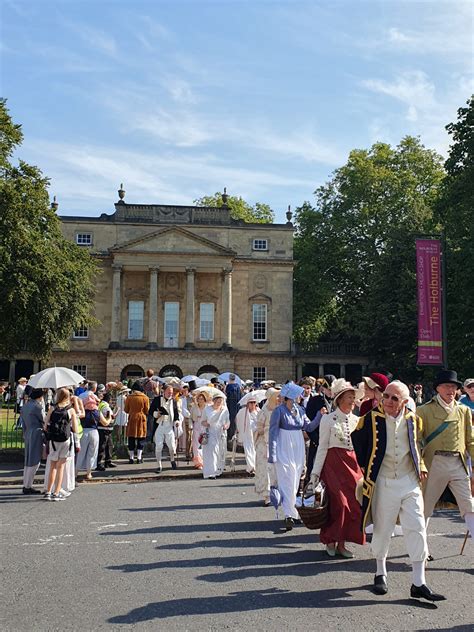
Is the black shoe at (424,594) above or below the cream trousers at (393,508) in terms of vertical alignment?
below

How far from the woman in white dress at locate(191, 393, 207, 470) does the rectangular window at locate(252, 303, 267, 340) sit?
123 ft

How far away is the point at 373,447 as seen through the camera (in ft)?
23.5

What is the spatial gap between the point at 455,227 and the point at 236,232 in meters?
24.0

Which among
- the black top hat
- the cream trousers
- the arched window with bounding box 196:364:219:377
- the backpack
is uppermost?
the arched window with bounding box 196:364:219:377

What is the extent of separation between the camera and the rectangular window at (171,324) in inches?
2110

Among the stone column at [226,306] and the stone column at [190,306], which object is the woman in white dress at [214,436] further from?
the stone column at [226,306]

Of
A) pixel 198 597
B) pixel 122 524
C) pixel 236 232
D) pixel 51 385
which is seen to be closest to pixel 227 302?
pixel 236 232

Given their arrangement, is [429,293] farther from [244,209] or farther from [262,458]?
[244,209]

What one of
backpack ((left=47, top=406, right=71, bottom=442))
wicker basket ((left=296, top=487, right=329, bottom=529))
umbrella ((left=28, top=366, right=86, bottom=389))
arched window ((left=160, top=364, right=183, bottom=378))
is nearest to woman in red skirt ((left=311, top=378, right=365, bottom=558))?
wicker basket ((left=296, top=487, right=329, bottom=529))

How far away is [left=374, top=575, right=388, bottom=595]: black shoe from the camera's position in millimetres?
6785

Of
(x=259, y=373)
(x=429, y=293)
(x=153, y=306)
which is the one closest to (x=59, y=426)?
(x=429, y=293)

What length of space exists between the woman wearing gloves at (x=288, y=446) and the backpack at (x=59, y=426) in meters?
4.29

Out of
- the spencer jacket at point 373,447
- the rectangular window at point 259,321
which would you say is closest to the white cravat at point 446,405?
the spencer jacket at point 373,447

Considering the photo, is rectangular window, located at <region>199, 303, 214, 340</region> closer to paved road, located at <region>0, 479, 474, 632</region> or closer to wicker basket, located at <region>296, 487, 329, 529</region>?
paved road, located at <region>0, 479, 474, 632</region>
